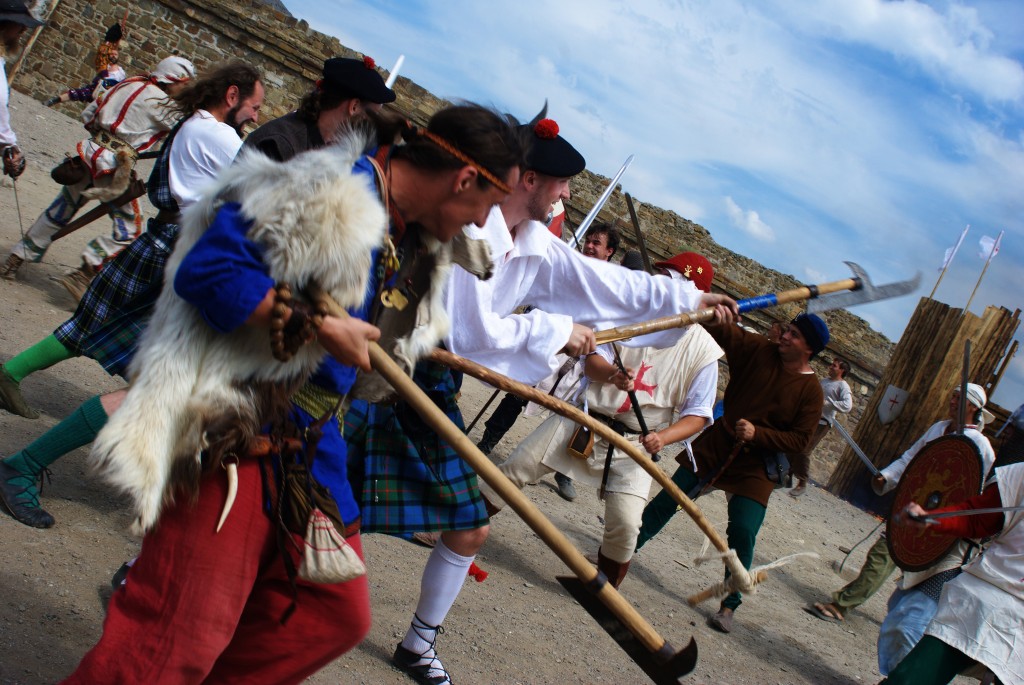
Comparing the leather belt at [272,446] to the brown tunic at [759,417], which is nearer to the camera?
the leather belt at [272,446]

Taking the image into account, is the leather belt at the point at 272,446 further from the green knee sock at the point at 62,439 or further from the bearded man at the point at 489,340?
the green knee sock at the point at 62,439

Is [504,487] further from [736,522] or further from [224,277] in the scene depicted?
[736,522]

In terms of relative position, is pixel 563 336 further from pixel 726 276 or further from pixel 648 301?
pixel 726 276

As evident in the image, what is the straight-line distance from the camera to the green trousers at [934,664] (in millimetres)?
4043

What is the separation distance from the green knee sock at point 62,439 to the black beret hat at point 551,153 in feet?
6.22

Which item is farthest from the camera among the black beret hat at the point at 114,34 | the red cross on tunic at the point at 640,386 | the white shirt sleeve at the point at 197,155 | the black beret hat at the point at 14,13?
the black beret hat at the point at 114,34

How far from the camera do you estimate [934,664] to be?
13.3ft

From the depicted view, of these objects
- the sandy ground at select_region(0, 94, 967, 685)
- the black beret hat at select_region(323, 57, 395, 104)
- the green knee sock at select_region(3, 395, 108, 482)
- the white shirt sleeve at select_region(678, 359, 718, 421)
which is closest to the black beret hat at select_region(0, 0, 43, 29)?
the sandy ground at select_region(0, 94, 967, 685)

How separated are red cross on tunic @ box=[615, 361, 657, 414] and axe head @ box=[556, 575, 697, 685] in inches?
121

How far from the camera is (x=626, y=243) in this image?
598 inches

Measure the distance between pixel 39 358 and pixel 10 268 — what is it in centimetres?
297

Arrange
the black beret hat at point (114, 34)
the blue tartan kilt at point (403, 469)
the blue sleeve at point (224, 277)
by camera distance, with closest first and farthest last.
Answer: the blue sleeve at point (224, 277) < the blue tartan kilt at point (403, 469) < the black beret hat at point (114, 34)

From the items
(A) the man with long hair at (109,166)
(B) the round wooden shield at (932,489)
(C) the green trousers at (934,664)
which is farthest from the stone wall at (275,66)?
(C) the green trousers at (934,664)

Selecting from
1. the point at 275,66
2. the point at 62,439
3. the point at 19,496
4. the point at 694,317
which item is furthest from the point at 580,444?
the point at 275,66
